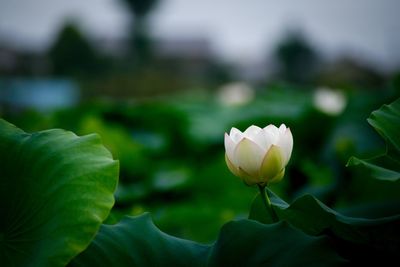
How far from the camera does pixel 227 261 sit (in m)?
0.53

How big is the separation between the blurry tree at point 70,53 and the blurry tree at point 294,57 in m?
11.6

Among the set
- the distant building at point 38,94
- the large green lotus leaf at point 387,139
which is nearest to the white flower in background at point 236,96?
the large green lotus leaf at point 387,139

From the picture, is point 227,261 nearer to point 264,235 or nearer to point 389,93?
point 264,235

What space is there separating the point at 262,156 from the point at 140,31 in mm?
32365

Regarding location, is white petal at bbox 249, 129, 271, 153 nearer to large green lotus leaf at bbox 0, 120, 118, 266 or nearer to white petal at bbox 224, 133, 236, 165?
white petal at bbox 224, 133, 236, 165

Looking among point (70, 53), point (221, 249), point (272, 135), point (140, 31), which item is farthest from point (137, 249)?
point (140, 31)

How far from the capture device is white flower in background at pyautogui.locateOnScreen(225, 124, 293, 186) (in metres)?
0.58

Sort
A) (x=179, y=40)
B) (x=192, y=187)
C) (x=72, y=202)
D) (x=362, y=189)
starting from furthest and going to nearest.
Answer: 1. (x=179, y=40)
2. (x=192, y=187)
3. (x=362, y=189)
4. (x=72, y=202)

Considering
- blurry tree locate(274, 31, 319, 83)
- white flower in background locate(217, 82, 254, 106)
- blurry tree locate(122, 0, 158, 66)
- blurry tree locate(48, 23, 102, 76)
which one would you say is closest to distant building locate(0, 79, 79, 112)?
white flower in background locate(217, 82, 254, 106)

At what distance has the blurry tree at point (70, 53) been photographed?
24.5m

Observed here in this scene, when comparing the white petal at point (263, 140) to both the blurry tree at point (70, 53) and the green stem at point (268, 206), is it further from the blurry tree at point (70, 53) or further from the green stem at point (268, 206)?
the blurry tree at point (70, 53)

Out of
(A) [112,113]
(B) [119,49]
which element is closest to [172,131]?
(A) [112,113]

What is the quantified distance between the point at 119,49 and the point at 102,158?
1393 inches

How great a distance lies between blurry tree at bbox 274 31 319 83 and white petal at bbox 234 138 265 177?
30.6m
